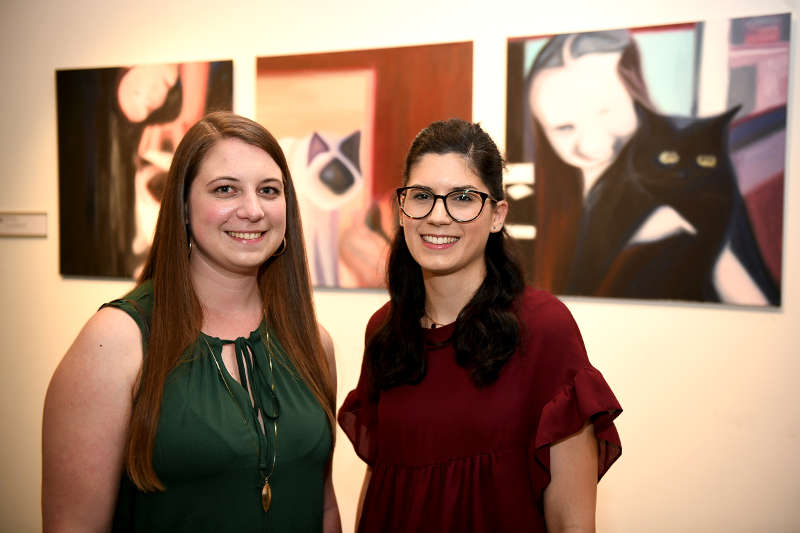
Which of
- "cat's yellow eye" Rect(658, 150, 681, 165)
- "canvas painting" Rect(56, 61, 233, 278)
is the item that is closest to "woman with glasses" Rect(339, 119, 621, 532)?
"cat's yellow eye" Rect(658, 150, 681, 165)

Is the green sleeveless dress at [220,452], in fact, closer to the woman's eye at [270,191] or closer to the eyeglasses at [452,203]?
the woman's eye at [270,191]

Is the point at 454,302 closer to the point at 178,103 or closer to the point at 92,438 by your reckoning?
the point at 92,438

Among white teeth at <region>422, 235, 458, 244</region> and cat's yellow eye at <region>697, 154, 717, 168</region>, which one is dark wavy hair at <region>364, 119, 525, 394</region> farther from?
cat's yellow eye at <region>697, 154, 717, 168</region>

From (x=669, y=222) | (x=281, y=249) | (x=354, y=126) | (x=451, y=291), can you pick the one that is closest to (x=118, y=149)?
(x=354, y=126)

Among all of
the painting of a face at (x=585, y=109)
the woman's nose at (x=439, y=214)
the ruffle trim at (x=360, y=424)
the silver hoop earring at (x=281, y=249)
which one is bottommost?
the ruffle trim at (x=360, y=424)

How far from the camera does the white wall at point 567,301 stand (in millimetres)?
2426

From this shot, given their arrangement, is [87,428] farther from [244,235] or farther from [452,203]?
[452,203]

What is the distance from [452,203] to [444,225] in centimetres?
6

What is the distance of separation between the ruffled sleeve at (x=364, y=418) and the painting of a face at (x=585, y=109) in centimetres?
118

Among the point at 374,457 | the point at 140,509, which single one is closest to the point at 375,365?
the point at 374,457

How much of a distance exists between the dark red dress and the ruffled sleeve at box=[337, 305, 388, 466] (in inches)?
4.1

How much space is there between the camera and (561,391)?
144 centimetres

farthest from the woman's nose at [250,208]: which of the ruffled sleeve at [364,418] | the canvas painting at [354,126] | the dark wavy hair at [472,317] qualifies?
the canvas painting at [354,126]

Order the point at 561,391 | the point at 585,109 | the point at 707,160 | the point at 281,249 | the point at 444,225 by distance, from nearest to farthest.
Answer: the point at 561,391 → the point at 444,225 → the point at 281,249 → the point at 707,160 → the point at 585,109
